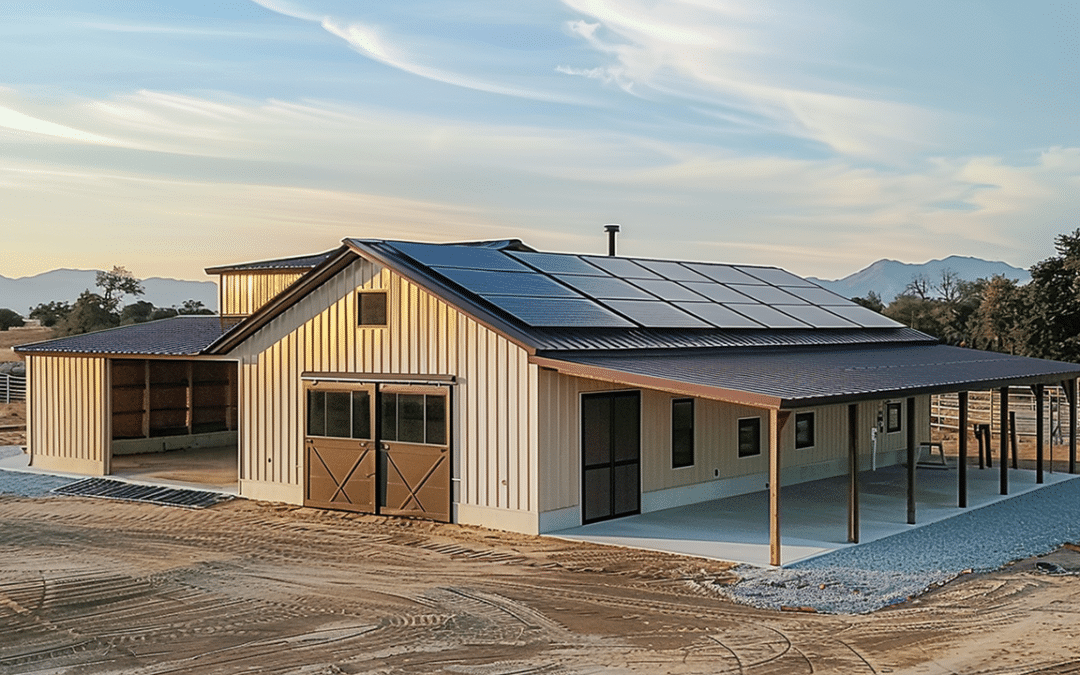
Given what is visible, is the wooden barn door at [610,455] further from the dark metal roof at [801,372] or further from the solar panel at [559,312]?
the solar panel at [559,312]

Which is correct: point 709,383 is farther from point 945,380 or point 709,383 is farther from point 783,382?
point 945,380

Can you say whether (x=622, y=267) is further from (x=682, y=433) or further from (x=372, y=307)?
(x=372, y=307)

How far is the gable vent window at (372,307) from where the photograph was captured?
1777 centimetres

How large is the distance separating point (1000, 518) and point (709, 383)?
6.53 meters

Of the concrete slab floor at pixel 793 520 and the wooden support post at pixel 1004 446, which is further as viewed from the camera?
the wooden support post at pixel 1004 446

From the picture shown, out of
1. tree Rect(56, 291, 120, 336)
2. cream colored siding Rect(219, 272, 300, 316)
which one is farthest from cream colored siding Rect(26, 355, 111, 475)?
tree Rect(56, 291, 120, 336)

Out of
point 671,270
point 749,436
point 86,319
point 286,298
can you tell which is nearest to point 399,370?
point 286,298

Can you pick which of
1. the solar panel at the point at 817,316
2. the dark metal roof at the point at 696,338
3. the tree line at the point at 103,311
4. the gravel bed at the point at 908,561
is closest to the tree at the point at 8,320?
the tree line at the point at 103,311

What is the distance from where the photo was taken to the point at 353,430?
18.0 meters

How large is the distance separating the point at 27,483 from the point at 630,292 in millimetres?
12589

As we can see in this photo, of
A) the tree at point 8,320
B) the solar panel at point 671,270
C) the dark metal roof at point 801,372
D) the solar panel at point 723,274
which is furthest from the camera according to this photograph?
the tree at point 8,320

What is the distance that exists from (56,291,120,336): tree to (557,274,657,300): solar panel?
52329mm

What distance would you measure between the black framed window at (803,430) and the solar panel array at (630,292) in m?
1.89

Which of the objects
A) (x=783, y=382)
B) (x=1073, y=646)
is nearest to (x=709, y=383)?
(x=783, y=382)
